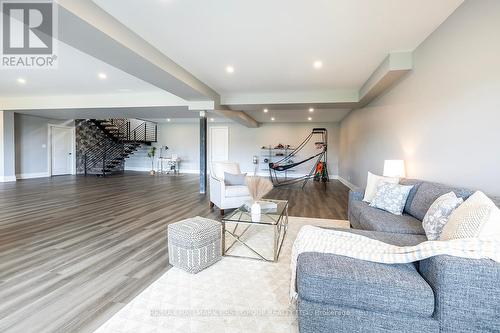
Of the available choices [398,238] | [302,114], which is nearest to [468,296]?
[398,238]

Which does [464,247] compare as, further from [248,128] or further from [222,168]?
[248,128]

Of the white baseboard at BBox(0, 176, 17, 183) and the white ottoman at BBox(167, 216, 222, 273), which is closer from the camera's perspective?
the white ottoman at BBox(167, 216, 222, 273)

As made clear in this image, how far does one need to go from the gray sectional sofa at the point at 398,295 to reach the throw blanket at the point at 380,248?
45 millimetres

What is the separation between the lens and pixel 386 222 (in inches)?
89.0

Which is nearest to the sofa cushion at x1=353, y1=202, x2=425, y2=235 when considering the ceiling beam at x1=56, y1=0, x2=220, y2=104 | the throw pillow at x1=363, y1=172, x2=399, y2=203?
the throw pillow at x1=363, y1=172, x2=399, y2=203

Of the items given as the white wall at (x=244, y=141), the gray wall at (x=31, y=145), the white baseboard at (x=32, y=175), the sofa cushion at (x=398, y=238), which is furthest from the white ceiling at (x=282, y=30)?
the white baseboard at (x=32, y=175)

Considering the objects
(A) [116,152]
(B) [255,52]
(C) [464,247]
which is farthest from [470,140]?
(A) [116,152]

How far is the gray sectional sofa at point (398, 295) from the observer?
112 centimetres

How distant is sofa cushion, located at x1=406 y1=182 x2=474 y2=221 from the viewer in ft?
7.25

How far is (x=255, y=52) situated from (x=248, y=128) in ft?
24.2

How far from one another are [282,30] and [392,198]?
2.37 m

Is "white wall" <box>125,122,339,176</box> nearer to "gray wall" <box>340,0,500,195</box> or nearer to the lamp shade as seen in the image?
"gray wall" <box>340,0,500,195</box>

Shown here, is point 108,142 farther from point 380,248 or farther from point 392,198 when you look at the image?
point 380,248

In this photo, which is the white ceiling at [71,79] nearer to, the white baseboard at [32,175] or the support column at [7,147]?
the support column at [7,147]
